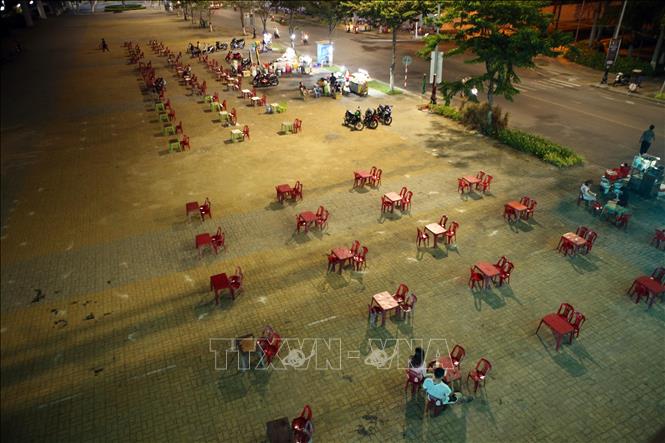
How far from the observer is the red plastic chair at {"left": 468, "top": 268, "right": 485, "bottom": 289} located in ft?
46.2

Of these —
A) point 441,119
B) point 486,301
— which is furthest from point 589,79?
point 486,301

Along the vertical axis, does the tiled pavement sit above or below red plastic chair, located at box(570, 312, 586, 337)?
below

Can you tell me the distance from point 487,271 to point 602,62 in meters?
41.6

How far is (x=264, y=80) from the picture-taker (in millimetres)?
39562

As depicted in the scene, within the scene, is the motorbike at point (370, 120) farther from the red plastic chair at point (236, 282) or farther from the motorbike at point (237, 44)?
the motorbike at point (237, 44)

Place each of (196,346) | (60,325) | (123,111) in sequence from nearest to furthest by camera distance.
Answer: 1. (196,346)
2. (60,325)
3. (123,111)

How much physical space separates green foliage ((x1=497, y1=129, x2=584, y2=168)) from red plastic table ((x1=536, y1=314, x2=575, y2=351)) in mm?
13233

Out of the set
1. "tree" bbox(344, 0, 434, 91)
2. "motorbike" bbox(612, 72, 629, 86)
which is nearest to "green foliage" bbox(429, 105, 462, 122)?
"tree" bbox(344, 0, 434, 91)

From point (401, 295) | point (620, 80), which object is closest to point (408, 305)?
point (401, 295)

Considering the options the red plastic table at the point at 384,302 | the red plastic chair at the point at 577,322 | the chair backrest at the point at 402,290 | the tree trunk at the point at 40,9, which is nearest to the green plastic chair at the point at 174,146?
the red plastic table at the point at 384,302

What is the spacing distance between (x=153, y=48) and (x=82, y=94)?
23789 millimetres

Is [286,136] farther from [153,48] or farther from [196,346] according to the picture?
[153,48]

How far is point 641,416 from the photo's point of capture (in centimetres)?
1005

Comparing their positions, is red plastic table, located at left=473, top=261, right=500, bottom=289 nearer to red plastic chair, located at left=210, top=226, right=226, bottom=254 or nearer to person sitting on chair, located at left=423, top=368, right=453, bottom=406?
person sitting on chair, located at left=423, top=368, right=453, bottom=406
